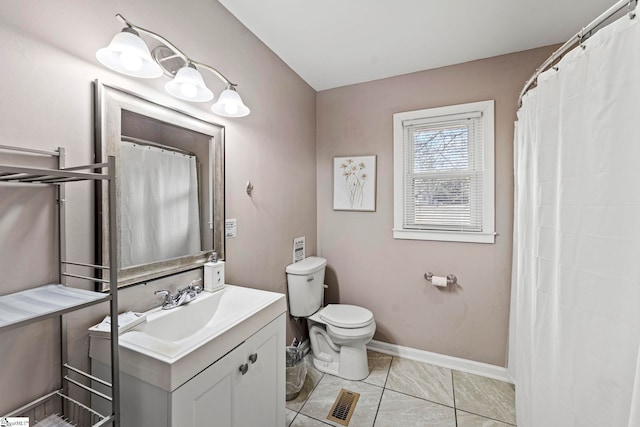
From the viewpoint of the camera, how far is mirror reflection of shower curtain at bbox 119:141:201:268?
1154 mm

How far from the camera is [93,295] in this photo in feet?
2.68

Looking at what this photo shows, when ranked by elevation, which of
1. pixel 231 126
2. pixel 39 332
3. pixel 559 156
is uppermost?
pixel 231 126

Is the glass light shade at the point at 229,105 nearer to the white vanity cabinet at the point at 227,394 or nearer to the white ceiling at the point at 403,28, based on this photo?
the white ceiling at the point at 403,28

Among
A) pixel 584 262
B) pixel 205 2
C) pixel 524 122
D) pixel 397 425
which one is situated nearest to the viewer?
pixel 584 262

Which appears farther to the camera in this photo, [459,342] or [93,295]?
[459,342]

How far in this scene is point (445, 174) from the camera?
2.30m

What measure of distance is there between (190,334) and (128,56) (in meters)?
1.18

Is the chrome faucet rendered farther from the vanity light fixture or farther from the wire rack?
the vanity light fixture

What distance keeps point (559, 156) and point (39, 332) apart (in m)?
1.99

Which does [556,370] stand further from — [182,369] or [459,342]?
[182,369]

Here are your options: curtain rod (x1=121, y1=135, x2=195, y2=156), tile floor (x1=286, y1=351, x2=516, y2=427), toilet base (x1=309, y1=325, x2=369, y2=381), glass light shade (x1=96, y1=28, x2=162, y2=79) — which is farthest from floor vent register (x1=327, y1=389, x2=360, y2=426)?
glass light shade (x1=96, y1=28, x2=162, y2=79)

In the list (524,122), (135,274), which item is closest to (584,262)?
(524,122)

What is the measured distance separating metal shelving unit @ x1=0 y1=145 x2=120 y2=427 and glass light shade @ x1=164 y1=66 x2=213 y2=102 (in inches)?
18.7

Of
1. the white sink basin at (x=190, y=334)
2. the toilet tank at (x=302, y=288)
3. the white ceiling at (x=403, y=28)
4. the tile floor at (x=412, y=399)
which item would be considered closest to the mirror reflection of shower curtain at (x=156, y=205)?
the white sink basin at (x=190, y=334)
